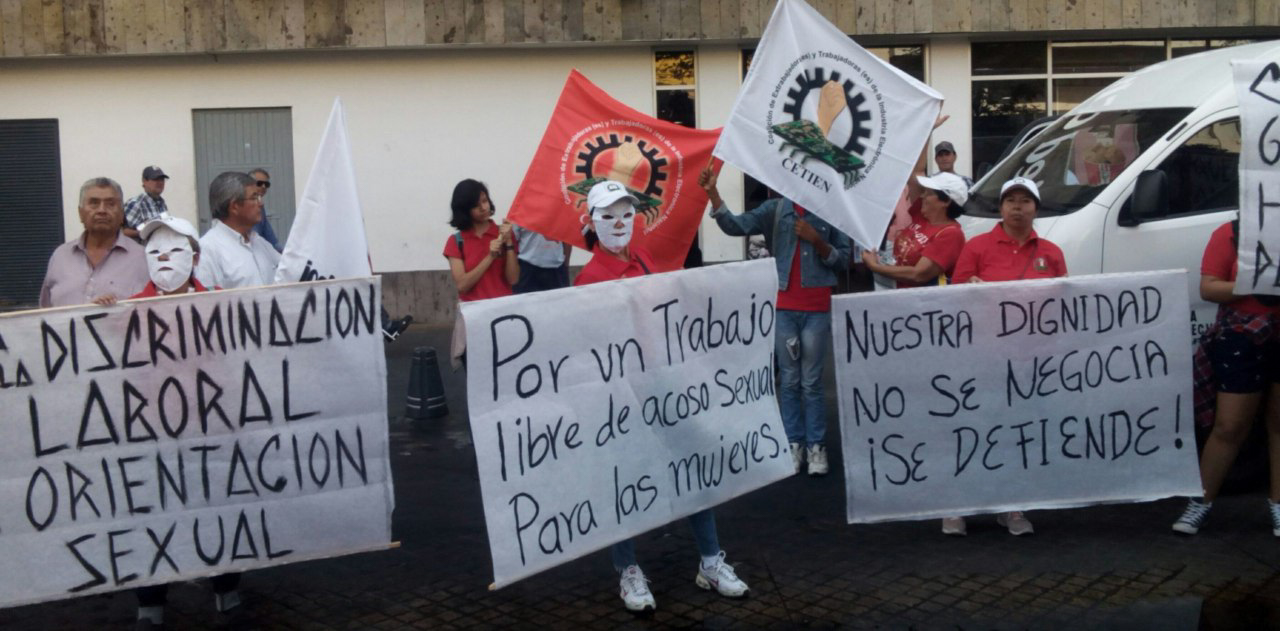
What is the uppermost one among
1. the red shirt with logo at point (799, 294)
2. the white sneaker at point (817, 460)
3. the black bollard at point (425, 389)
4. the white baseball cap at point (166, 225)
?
the white baseball cap at point (166, 225)

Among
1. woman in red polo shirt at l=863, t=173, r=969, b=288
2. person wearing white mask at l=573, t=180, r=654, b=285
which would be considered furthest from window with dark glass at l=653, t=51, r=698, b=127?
person wearing white mask at l=573, t=180, r=654, b=285

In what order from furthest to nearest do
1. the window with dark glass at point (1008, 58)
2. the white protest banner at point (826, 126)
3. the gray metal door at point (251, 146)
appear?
the window with dark glass at point (1008, 58)
the gray metal door at point (251, 146)
the white protest banner at point (826, 126)

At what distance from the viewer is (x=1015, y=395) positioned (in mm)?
5801

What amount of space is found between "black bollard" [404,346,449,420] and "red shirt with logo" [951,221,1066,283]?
4.55 meters

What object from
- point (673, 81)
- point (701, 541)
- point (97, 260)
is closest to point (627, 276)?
point (701, 541)

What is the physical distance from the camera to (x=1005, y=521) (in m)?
6.12

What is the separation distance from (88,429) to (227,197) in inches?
54.5

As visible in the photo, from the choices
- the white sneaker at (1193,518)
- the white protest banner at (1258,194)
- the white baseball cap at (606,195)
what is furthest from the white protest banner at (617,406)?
the white protest banner at (1258,194)

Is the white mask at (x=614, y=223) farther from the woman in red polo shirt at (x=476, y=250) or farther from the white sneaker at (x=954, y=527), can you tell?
the white sneaker at (x=954, y=527)

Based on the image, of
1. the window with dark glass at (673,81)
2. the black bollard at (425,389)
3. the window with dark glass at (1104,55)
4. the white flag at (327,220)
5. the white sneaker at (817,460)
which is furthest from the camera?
the window with dark glass at (1104,55)

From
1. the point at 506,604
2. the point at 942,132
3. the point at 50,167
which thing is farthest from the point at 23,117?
the point at 506,604

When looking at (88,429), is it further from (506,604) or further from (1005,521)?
(1005,521)

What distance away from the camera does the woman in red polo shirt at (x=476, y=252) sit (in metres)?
6.72

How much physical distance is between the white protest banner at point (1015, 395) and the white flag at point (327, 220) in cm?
221
